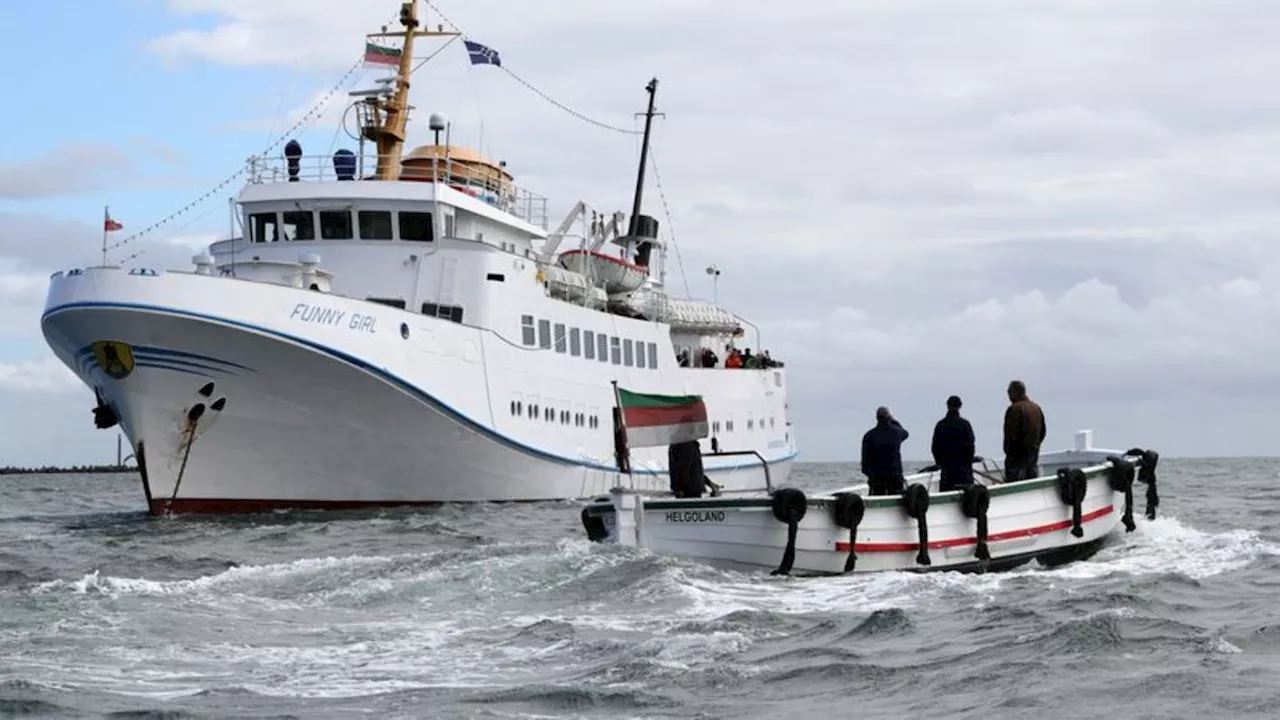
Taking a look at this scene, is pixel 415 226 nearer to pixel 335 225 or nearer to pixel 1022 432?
pixel 335 225

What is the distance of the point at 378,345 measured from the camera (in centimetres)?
2848

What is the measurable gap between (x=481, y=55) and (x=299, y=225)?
7.38 meters

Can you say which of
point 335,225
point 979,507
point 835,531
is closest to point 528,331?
point 335,225

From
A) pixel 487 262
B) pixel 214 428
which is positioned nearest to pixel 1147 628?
pixel 214 428

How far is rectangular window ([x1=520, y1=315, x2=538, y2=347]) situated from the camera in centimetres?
3422

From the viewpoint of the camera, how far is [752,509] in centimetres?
1731

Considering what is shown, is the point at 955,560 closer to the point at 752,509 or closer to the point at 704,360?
the point at 752,509

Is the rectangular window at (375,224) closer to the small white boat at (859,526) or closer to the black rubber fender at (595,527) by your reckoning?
the small white boat at (859,526)

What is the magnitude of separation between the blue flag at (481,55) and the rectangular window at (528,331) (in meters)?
7.00

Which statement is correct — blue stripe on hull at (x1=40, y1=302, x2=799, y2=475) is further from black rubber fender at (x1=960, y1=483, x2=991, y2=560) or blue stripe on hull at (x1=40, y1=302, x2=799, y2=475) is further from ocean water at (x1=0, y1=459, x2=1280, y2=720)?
black rubber fender at (x1=960, y1=483, x2=991, y2=560)

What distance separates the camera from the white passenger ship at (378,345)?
27.3 meters

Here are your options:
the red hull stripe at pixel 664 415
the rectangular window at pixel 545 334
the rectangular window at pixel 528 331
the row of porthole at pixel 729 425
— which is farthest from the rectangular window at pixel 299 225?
the red hull stripe at pixel 664 415

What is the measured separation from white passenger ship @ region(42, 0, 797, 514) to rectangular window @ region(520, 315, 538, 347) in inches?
1.6

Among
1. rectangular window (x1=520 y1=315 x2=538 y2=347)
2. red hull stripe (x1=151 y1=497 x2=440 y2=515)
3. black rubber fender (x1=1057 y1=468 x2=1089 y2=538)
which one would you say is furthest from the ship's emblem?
black rubber fender (x1=1057 y1=468 x2=1089 y2=538)
